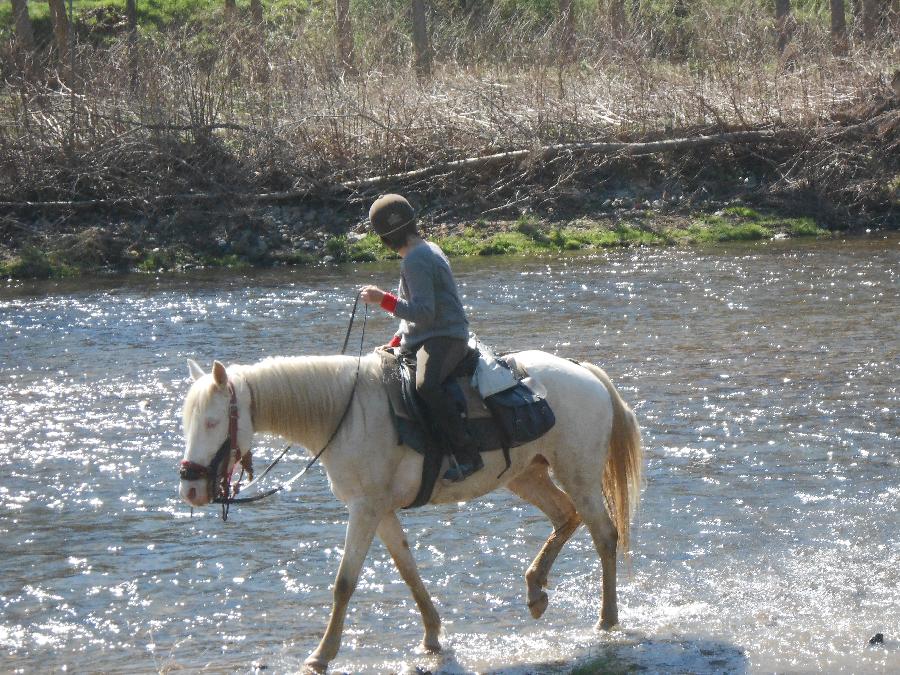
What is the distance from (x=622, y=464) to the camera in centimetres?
639

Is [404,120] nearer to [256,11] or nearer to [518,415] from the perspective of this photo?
[256,11]

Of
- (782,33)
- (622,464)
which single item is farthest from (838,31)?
(622,464)

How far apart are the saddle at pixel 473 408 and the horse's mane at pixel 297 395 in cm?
29

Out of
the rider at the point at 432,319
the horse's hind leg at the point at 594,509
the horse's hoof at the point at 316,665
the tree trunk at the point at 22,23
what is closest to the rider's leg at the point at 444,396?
the rider at the point at 432,319

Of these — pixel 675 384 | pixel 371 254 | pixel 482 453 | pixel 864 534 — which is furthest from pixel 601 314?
pixel 482 453

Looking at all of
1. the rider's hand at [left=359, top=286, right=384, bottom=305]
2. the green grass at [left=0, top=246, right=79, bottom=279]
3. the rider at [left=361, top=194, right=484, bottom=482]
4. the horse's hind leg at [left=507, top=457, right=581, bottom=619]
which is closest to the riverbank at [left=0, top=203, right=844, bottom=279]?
the green grass at [left=0, top=246, right=79, bottom=279]

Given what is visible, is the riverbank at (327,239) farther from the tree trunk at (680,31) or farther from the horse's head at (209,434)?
the horse's head at (209,434)

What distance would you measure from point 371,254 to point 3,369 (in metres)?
8.45

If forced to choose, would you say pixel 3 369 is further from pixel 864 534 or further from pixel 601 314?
pixel 864 534

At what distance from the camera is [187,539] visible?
760 centimetres

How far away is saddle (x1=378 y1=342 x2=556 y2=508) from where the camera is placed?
567cm

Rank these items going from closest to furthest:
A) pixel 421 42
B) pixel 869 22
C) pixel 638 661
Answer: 1. pixel 638 661
2. pixel 869 22
3. pixel 421 42

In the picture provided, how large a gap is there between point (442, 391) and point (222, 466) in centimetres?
114

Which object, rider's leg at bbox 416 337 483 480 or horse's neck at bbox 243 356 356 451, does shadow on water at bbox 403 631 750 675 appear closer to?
rider's leg at bbox 416 337 483 480
